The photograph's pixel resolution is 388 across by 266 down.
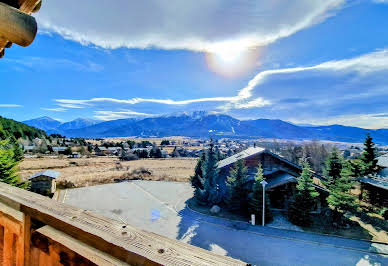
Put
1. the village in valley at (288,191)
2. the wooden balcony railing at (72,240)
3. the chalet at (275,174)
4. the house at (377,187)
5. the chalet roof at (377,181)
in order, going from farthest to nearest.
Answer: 1. the house at (377,187)
2. the chalet roof at (377,181)
3. the chalet at (275,174)
4. the village in valley at (288,191)
5. the wooden balcony railing at (72,240)

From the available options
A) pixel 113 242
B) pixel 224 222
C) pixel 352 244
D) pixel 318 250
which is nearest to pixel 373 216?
pixel 352 244

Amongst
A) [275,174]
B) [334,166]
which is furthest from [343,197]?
[334,166]

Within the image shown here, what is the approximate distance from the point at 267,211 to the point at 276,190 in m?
3.01

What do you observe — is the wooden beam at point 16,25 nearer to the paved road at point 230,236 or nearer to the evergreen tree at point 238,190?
the paved road at point 230,236

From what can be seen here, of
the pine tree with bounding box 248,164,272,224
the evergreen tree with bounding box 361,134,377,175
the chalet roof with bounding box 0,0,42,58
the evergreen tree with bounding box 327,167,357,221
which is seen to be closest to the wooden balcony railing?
A: the chalet roof with bounding box 0,0,42,58

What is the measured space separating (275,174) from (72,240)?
18.6 metres

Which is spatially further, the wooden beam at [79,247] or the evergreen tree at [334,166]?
the evergreen tree at [334,166]

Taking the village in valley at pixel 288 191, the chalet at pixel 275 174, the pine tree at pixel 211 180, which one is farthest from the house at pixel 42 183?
the chalet at pixel 275 174

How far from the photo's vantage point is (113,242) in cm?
96

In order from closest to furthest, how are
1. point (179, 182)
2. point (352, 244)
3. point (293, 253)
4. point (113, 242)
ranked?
point (113, 242), point (293, 253), point (352, 244), point (179, 182)

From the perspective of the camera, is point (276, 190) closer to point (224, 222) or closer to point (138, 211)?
point (224, 222)

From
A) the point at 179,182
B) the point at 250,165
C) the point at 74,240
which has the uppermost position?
the point at 74,240

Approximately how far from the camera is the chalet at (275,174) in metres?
15.6

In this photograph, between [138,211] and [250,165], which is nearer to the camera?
[138,211]
